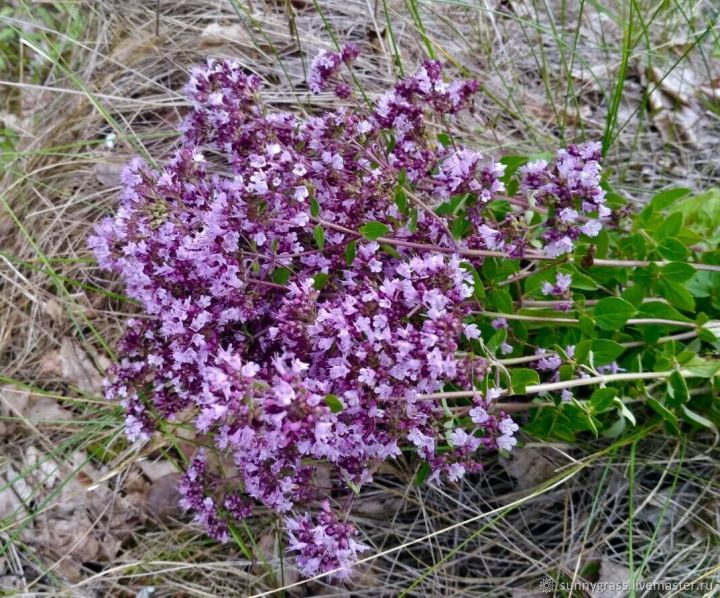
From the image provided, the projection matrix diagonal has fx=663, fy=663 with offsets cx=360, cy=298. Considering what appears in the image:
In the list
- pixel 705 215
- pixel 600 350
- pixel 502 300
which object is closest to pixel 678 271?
pixel 600 350

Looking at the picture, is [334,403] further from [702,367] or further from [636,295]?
[702,367]

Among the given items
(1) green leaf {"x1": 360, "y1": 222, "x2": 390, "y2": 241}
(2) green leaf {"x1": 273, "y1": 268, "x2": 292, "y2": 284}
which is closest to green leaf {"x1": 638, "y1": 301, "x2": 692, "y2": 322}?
(1) green leaf {"x1": 360, "y1": 222, "x2": 390, "y2": 241}

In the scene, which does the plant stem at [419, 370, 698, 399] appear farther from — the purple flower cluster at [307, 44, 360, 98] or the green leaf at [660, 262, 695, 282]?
the purple flower cluster at [307, 44, 360, 98]

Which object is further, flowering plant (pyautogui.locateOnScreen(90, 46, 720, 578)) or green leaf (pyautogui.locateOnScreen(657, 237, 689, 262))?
green leaf (pyautogui.locateOnScreen(657, 237, 689, 262))

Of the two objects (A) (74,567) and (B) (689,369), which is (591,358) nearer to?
(B) (689,369)

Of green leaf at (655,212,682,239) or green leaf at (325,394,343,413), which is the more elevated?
green leaf at (655,212,682,239)

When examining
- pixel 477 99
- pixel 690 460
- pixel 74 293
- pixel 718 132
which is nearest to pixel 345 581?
pixel 690 460
